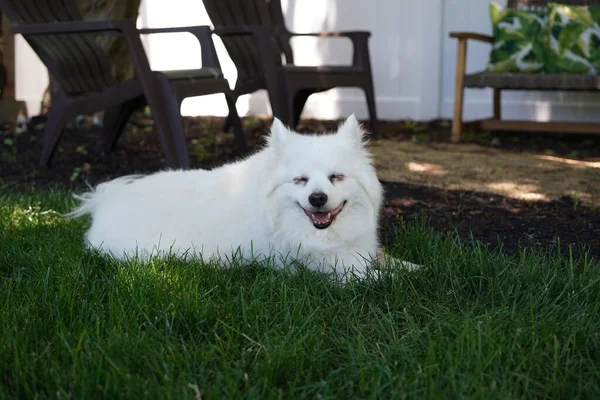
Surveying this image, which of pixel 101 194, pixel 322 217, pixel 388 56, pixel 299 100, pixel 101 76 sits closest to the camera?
pixel 322 217

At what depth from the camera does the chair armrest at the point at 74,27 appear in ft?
15.7

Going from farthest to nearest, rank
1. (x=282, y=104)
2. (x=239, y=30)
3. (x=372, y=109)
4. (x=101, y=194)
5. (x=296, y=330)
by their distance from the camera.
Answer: (x=372, y=109)
(x=282, y=104)
(x=239, y=30)
(x=101, y=194)
(x=296, y=330)

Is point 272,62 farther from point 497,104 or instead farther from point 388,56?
point 388,56

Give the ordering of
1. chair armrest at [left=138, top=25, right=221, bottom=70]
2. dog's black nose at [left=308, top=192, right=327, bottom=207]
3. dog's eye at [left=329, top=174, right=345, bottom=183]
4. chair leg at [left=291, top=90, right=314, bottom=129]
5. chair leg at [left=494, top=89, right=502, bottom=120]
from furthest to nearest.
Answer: chair leg at [left=494, top=89, right=502, bottom=120] → chair leg at [left=291, top=90, right=314, bottom=129] → chair armrest at [left=138, top=25, right=221, bottom=70] → dog's eye at [left=329, top=174, right=345, bottom=183] → dog's black nose at [left=308, top=192, right=327, bottom=207]

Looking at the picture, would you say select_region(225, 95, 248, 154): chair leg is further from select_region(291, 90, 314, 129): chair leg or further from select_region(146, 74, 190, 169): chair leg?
select_region(291, 90, 314, 129): chair leg

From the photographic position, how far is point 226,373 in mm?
2006

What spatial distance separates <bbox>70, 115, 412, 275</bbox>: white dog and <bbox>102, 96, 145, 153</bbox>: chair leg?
227 cm

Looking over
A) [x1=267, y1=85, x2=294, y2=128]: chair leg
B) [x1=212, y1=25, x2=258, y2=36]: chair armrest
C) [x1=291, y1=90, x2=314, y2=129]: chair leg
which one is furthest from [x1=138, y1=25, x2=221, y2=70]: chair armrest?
[x1=291, y1=90, x2=314, y2=129]: chair leg

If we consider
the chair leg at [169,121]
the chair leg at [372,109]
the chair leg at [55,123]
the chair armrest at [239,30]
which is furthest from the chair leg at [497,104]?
the chair leg at [55,123]

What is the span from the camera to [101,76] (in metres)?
5.39

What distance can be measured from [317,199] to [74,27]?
2805 mm

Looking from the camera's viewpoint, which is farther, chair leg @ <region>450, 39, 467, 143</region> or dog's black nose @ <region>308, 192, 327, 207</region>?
chair leg @ <region>450, 39, 467, 143</region>

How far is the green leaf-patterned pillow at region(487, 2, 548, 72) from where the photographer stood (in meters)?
6.91

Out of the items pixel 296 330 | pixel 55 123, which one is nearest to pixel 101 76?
pixel 55 123
